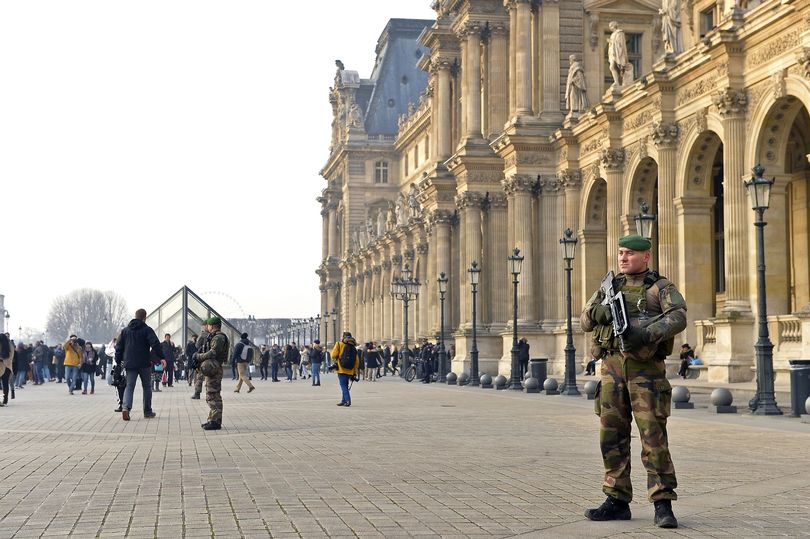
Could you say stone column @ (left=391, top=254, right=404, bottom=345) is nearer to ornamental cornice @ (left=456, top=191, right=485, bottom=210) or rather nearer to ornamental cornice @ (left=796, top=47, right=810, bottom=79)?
ornamental cornice @ (left=456, top=191, right=485, bottom=210)

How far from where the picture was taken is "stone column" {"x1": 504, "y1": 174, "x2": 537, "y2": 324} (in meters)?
46.2

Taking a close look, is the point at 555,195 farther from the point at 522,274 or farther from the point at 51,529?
the point at 51,529

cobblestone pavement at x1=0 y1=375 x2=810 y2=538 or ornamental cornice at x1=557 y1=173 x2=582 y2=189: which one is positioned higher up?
ornamental cornice at x1=557 y1=173 x2=582 y2=189

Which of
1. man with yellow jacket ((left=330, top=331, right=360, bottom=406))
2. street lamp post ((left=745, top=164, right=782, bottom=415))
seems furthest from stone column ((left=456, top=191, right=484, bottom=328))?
street lamp post ((left=745, top=164, right=782, bottom=415))

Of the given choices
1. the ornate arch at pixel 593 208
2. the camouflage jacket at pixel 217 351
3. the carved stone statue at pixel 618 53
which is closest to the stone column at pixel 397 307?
the ornate arch at pixel 593 208

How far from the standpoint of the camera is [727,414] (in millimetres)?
22250

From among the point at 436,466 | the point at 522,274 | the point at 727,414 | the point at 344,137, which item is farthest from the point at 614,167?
the point at 344,137

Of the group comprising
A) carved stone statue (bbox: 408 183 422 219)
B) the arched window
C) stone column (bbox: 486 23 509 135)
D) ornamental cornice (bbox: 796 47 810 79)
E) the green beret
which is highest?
the arched window

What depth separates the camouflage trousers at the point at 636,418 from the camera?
27.3 ft

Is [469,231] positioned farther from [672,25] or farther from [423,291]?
[423,291]

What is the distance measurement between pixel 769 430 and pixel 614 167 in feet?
77.8

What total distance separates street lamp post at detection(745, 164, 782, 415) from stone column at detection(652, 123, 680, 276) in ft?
45.7

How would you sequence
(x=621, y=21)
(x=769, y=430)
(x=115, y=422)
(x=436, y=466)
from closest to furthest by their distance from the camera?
(x=436, y=466) → (x=769, y=430) → (x=115, y=422) → (x=621, y=21)

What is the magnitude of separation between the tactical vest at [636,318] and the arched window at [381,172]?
3713 inches
